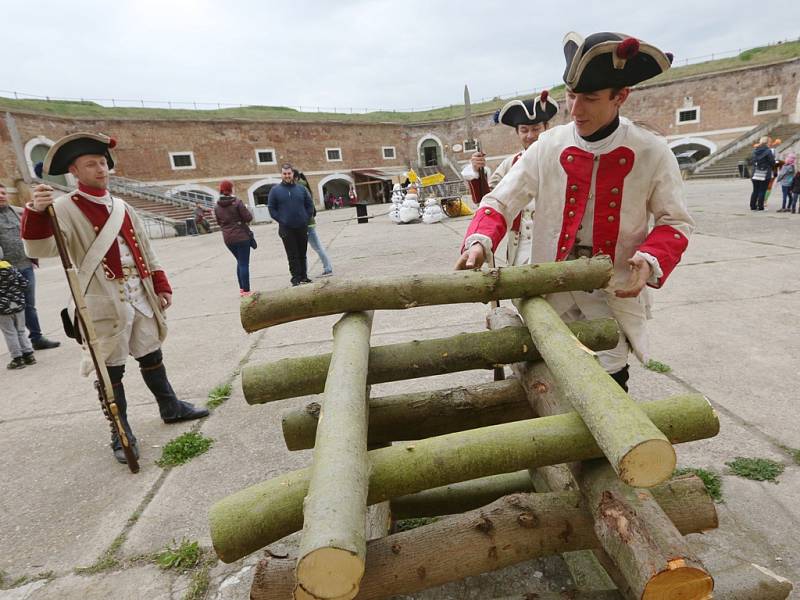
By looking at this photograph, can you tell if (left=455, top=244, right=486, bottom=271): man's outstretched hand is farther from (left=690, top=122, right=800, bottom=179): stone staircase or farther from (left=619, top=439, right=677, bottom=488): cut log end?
(left=690, top=122, right=800, bottom=179): stone staircase

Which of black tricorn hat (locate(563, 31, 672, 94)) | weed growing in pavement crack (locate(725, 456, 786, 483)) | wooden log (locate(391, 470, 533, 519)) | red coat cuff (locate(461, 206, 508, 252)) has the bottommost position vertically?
weed growing in pavement crack (locate(725, 456, 786, 483))

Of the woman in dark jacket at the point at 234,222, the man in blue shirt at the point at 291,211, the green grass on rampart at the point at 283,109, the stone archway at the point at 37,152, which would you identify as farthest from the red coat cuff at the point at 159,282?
the green grass on rampart at the point at 283,109

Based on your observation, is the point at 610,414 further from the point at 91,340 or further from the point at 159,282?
the point at 159,282

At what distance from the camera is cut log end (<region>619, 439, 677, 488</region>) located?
40.2 inches

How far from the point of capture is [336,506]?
0.94 metres

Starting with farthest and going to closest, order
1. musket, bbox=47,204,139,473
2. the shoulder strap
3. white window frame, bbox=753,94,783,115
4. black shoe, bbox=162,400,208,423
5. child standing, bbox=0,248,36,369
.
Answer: white window frame, bbox=753,94,783,115
child standing, bbox=0,248,36,369
black shoe, bbox=162,400,208,423
the shoulder strap
musket, bbox=47,204,139,473

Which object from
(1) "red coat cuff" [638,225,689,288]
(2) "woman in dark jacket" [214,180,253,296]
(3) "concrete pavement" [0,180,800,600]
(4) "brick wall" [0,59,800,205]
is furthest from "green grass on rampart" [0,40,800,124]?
(1) "red coat cuff" [638,225,689,288]

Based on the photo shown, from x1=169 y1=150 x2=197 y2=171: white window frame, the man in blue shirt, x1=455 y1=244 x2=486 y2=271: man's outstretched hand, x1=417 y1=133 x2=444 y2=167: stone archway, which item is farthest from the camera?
x1=417 y1=133 x2=444 y2=167: stone archway

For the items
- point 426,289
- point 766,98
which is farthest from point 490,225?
point 766,98

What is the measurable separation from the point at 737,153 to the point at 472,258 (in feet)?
107

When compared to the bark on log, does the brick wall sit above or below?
above

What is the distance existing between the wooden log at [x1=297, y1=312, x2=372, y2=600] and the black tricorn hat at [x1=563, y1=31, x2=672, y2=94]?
143 cm

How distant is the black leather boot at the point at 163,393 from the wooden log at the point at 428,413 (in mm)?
1840

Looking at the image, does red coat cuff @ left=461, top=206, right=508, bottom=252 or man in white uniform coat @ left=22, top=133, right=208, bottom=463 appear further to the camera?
man in white uniform coat @ left=22, top=133, right=208, bottom=463
